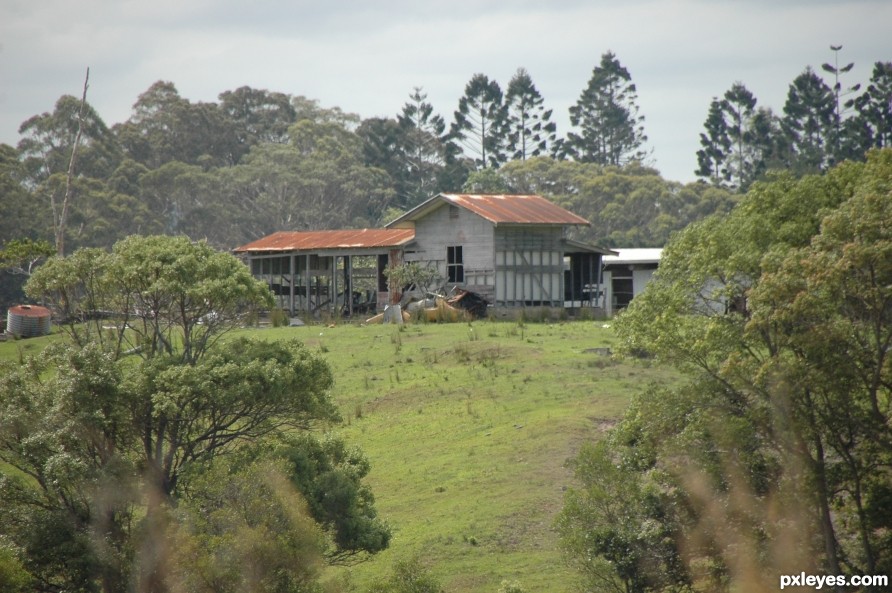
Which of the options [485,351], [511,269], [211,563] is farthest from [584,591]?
[511,269]

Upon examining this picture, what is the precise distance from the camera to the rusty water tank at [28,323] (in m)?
48.3

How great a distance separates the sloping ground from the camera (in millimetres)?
22734

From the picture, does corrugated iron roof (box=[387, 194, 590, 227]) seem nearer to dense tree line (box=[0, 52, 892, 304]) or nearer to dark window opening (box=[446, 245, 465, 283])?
dark window opening (box=[446, 245, 465, 283])

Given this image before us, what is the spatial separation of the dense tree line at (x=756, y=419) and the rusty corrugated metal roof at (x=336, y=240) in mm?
34416

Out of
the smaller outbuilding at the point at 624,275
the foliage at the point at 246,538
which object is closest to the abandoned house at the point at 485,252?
the smaller outbuilding at the point at 624,275

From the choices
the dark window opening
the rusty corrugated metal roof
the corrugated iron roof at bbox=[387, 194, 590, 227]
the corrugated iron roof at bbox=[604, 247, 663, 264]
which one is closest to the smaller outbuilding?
the corrugated iron roof at bbox=[604, 247, 663, 264]

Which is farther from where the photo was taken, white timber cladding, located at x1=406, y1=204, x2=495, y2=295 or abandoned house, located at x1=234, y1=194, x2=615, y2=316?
abandoned house, located at x1=234, y1=194, x2=615, y2=316

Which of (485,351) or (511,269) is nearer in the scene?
(485,351)

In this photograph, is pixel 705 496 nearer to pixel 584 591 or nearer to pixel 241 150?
pixel 584 591

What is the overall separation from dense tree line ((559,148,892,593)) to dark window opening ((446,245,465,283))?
31.9 meters

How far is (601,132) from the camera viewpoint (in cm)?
11662

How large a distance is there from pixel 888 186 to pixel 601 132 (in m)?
102

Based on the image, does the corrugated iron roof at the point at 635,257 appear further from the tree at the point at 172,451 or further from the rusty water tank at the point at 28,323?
the tree at the point at 172,451

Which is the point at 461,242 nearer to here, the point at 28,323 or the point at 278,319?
the point at 278,319
